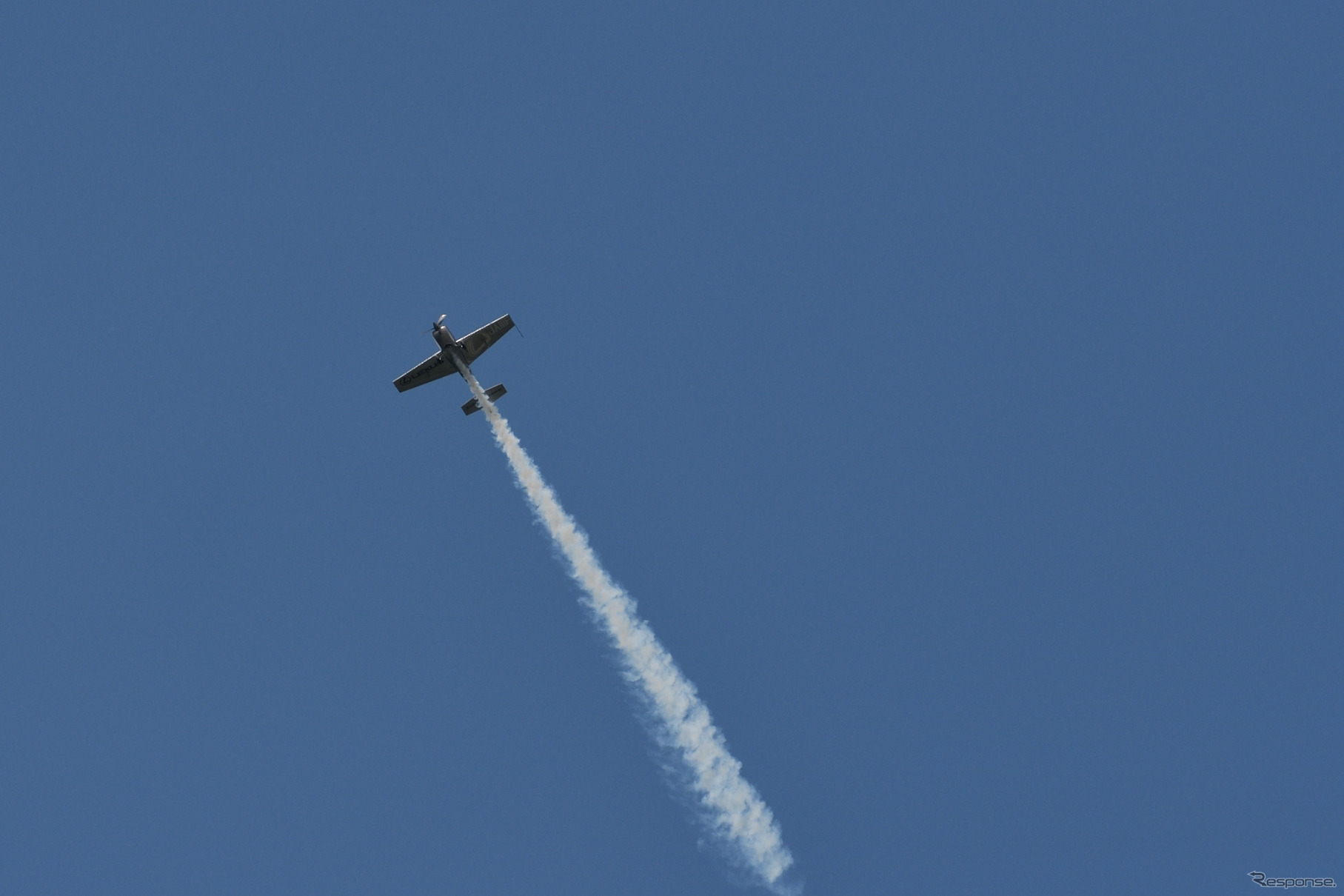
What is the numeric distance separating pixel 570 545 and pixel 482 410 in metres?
9.74

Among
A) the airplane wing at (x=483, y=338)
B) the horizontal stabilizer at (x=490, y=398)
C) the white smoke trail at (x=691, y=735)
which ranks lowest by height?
the white smoke trail at (x=691, y=735)

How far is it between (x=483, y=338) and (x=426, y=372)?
4.12 meters

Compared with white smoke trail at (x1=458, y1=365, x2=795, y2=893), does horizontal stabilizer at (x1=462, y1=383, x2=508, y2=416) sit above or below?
above

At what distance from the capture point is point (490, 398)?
199 feet

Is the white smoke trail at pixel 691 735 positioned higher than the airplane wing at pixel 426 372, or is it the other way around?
the airplane wing at pixel 426 372

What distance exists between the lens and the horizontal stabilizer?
60500mm

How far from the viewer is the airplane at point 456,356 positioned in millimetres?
60125

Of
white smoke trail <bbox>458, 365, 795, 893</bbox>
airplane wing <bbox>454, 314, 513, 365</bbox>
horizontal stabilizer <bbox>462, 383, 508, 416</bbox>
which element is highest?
airplane wing <bbox>454, 314, 513, 365</bbox>

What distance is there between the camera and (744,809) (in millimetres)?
55719

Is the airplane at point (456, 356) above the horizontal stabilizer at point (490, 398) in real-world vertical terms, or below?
above

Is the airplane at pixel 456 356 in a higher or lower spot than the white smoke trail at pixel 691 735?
higher

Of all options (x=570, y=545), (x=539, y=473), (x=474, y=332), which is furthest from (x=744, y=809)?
(x=474, y=332)

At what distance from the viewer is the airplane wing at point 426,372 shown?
60812 millimetres

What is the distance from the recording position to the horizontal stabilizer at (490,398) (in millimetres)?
60500
